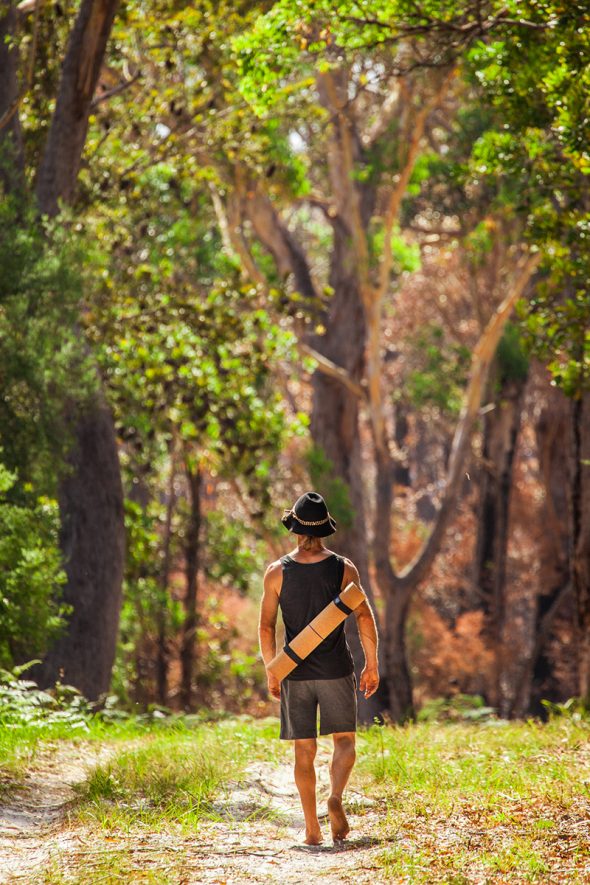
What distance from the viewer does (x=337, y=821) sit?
20.4 ft

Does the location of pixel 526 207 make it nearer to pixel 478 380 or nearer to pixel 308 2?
pixel 308 2

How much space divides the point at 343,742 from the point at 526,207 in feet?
17.3

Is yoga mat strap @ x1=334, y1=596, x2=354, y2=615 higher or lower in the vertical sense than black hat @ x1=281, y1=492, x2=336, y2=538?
lower

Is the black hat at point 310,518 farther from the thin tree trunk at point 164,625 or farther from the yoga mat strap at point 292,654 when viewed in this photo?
the thin tree trunk at point 164,625

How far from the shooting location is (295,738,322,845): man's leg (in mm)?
6234

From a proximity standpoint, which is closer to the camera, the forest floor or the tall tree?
the forest floor

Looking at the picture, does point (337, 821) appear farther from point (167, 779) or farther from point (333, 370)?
point (333, 370)

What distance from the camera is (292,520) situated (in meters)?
6.53

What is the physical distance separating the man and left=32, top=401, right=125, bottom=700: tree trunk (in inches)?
202

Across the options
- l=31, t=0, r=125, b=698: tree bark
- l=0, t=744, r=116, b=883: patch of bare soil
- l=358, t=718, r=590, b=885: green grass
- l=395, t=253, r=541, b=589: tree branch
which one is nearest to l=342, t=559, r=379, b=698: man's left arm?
l=358, t=718, r=590, b=885: green grass

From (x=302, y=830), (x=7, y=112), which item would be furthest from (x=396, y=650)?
(x=302, y=830)

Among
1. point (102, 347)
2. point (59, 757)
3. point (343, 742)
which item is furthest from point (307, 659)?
point (102, 347)

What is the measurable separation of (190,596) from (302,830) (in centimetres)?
1672

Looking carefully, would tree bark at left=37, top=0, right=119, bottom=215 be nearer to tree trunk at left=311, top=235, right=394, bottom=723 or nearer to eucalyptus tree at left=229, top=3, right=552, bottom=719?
eucalyptus tree at left=229, top=3, right=552, bottom=719
